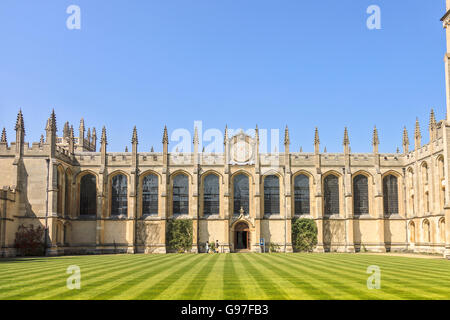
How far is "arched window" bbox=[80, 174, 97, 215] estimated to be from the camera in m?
45.6

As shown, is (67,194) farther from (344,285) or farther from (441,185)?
(344,285)

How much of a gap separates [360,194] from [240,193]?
40.0 feet

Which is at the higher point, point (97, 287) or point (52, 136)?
point (52, 136)

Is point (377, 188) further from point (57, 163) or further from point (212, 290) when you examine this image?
point (212, 290)

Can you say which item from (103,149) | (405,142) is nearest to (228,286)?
(103,149)

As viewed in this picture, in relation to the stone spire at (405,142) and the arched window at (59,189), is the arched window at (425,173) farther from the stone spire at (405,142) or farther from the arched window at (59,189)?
the arched window at (59,189)

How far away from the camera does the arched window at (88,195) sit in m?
45.6

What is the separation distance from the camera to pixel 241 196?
4644 cm

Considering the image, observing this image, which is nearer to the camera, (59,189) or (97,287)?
(97,287)

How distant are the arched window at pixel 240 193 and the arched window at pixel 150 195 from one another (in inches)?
314

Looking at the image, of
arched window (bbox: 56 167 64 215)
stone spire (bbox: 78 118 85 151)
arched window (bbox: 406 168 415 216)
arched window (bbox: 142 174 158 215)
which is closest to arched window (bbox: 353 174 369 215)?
arched window (bbox: 406 168 415 216)

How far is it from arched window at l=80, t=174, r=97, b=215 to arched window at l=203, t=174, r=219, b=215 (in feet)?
35.8
